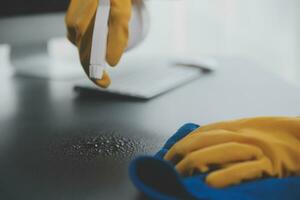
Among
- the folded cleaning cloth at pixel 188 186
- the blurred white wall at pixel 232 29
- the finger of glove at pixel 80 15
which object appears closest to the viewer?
the folded cleaning cloth at pixel 188 186

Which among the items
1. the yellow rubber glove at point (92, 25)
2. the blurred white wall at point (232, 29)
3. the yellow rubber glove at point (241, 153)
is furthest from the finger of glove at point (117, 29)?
the blurred white wall at point (232, 29)

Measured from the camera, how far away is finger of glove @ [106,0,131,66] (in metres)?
0.53

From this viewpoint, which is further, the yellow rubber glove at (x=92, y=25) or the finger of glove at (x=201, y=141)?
the yellow rubber glove at (x=92, y=25)

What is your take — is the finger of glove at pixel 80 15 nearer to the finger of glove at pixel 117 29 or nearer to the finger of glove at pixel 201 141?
the finger of glove at pixel 117 29

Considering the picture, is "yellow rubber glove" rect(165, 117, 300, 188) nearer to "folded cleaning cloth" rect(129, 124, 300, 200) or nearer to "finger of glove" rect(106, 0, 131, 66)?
"folded cleaning cloth" rect(129, 124, 300, 200)

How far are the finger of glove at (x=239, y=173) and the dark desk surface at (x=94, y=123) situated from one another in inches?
2.7

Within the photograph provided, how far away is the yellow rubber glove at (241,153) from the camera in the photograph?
1.20 ft

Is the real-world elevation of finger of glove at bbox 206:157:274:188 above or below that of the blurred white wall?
above

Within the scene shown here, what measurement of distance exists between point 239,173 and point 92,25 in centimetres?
25

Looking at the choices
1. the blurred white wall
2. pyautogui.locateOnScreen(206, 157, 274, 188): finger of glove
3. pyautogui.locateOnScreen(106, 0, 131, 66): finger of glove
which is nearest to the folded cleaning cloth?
pyautogui.locateOnScreen(206, 157, 274, 188): finger of glove

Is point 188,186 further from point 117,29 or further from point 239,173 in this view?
point 117,29

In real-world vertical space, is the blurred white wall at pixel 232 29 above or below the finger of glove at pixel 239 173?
below

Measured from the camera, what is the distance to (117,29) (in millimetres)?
526

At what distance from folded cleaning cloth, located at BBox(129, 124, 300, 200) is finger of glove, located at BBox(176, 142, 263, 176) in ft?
0.06
